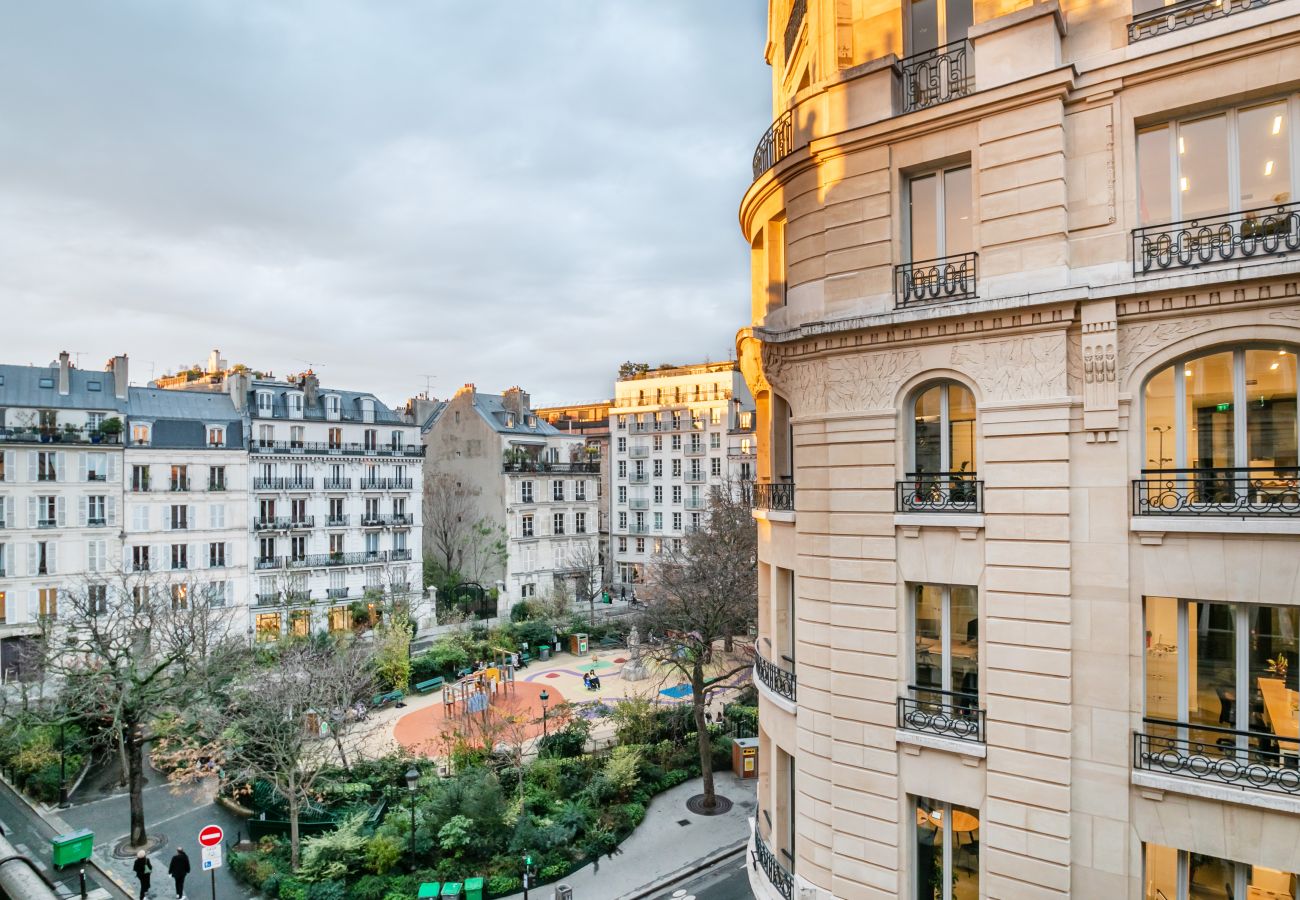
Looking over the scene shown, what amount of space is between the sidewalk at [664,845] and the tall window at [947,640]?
33.6 feet

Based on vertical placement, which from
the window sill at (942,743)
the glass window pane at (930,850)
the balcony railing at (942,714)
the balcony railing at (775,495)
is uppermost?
the balcony railing at (775,495)

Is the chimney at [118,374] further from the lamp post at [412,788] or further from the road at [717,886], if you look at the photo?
the road at [717,886]

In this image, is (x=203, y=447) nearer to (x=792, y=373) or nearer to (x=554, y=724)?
(x=554, y=724)

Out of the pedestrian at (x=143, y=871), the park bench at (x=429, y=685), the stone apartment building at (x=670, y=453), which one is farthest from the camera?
the stone apartment building at (x=670, y=453)

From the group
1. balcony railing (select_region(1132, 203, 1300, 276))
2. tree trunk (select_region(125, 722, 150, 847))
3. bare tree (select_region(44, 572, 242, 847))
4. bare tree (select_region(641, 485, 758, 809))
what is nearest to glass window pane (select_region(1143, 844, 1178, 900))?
balcony railing (select_region(1132, 203, 1300, 276))

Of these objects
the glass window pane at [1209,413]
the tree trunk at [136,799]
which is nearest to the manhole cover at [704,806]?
the tree trunk at [136,799]

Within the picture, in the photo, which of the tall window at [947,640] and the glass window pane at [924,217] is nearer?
the tall window at [947,640]

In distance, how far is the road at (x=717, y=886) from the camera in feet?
59.3

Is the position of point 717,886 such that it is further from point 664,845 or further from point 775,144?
point 775,144

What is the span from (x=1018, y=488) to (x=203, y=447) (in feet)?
140

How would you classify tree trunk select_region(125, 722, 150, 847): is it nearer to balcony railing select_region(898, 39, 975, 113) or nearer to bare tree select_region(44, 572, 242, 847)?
bare tree select_region(44, 572, 242, 847)

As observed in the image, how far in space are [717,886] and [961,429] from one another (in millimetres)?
14740

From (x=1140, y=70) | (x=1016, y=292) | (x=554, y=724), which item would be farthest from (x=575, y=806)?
(x=1140, y=70)

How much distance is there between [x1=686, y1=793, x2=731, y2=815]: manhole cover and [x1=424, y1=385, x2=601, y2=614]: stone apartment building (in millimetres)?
28656
